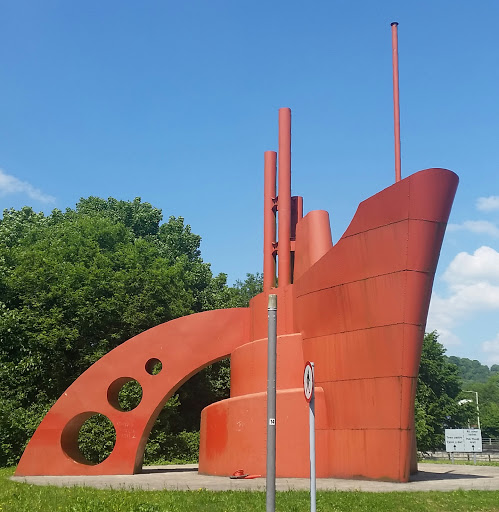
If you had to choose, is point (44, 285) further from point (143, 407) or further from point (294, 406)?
point (294, 406)

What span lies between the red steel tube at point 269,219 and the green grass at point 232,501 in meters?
8.79

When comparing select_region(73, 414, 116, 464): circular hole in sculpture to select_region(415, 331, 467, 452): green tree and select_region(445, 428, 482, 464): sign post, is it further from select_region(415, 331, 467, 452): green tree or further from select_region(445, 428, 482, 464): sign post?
select_region(415, 331, 467, 452): green tree

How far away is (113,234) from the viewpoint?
36.7 metres

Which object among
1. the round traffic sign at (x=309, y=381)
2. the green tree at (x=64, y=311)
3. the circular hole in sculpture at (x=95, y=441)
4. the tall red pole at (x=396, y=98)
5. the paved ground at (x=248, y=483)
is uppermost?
the tall red pole at (x=396, y=98)

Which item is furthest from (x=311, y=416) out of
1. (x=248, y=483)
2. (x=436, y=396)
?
(x=436, y=396)

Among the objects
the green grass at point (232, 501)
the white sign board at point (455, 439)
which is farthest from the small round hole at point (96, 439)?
the green grass at point (232, 501)

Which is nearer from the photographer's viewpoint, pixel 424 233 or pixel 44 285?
pixel 424 233

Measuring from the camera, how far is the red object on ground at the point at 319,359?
539 inches

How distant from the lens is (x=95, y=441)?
83.9 ft

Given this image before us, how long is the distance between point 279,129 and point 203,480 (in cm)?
1123

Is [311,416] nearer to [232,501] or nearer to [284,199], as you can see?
[232,501]

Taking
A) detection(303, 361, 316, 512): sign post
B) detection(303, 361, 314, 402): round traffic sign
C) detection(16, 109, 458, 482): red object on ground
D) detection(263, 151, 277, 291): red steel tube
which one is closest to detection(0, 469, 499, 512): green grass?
detection(16, 109, 458, 482): red object on ground

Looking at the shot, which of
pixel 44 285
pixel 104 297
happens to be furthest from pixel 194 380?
pixel 44 285

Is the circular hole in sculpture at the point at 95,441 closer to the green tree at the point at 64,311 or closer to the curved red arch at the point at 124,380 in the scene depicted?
the green tree at the point at 64,311
